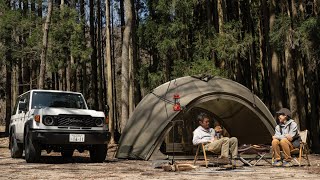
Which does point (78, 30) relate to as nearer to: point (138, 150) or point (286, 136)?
point (138, 150)

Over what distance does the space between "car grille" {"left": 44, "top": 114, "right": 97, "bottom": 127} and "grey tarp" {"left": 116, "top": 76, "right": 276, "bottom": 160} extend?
1710 millimetres

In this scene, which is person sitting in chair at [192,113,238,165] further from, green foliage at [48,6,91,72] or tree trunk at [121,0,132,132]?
green foliage at [48,6,91,72]

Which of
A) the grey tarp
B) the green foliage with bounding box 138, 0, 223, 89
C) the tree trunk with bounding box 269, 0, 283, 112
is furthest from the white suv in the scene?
the tree trunk with bounding box 269, 0, 283, 112

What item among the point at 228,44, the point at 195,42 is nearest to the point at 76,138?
the point at 228,44

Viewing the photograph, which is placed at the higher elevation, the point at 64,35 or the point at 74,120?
the point at 64,35

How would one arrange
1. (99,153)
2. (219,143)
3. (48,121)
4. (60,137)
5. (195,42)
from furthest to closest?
1. (195,42)
2. (99,153)
3. (48,121)
4. (60,137)
5. (219,143)

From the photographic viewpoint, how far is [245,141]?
13.7 metres

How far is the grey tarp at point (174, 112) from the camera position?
1120cm

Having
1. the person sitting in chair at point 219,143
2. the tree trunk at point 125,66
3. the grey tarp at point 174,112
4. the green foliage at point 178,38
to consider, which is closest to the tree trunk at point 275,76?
the green foliage at point 178,38

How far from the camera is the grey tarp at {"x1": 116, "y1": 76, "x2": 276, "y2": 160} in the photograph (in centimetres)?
1120

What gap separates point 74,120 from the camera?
10.0 metres

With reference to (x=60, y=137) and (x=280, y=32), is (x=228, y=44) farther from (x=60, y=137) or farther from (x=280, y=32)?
(x=60, y=137)

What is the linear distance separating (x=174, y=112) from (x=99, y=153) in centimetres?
221

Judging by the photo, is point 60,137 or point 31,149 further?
point 31,149
